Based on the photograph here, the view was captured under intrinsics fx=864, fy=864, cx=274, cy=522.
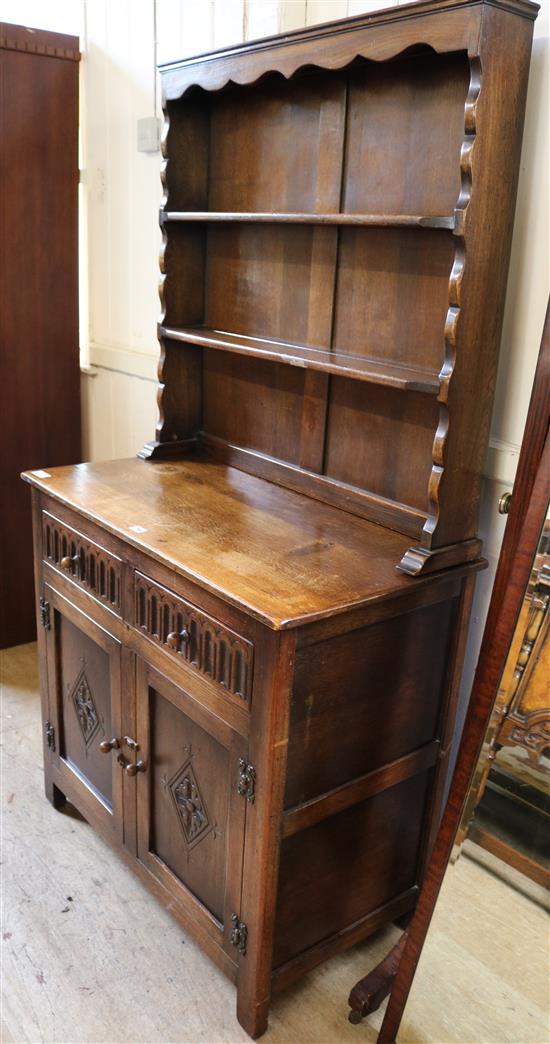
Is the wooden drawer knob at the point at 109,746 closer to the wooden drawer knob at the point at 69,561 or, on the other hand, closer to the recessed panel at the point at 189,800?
the recessed panel at the point at 189,800

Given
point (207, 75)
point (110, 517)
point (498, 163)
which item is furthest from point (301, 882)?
point (207, 75)

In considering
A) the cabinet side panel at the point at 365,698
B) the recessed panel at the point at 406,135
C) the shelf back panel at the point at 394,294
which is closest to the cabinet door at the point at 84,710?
the cabinet side panel at the point at 365,698

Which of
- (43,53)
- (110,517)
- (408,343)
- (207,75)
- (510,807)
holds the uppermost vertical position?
(43,53)

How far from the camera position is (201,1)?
7.91 ft

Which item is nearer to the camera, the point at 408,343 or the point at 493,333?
the point at 493,333

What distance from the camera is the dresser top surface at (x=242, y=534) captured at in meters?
1.52

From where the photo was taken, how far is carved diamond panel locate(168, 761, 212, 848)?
5.87 ft

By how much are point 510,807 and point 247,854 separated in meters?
0.50

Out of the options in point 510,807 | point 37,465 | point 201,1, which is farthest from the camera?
point 37,465

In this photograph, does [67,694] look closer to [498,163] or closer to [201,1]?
[498,163]

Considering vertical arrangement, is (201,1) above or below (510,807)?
above

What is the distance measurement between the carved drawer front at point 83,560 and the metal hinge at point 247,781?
507 mm

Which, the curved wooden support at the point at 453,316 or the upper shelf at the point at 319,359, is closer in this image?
the curved wooden support at the point at 453,316

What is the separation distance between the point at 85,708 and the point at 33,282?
1.59m
